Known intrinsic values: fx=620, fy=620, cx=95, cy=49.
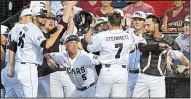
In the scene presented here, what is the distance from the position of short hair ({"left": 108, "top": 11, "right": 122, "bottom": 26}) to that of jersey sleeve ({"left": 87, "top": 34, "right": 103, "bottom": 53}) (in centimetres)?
25

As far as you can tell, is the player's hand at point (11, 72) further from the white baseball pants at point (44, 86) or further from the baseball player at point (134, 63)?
the baseball player at point (134, 63)

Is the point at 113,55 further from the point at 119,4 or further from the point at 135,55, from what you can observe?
the point at 119,4

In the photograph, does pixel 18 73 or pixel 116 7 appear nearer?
pixel 18 73

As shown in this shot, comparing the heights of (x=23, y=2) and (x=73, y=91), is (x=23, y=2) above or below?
above

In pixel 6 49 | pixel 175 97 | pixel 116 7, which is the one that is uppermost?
pixel 116 7

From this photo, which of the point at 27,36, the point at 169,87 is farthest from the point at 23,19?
the point at 169,87

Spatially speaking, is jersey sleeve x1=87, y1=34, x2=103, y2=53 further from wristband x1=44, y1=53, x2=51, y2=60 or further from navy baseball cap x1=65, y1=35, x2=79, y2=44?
wristband x1=44, y1=53, x2=51, y2=60

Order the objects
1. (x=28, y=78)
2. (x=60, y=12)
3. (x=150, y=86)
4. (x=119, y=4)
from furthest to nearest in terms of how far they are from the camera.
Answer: (x=119, y=4), (x=60, y=12), (x=28, y=78), (x=150, y=86)

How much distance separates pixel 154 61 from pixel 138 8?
87 centimetres

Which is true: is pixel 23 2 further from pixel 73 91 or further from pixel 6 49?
pixel 73 91

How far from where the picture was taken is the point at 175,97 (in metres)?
8.12

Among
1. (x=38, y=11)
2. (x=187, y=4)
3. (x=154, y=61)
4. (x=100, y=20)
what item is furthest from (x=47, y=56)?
(x=187, y=4)

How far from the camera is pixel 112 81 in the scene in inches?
309

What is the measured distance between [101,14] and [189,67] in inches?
56.2
